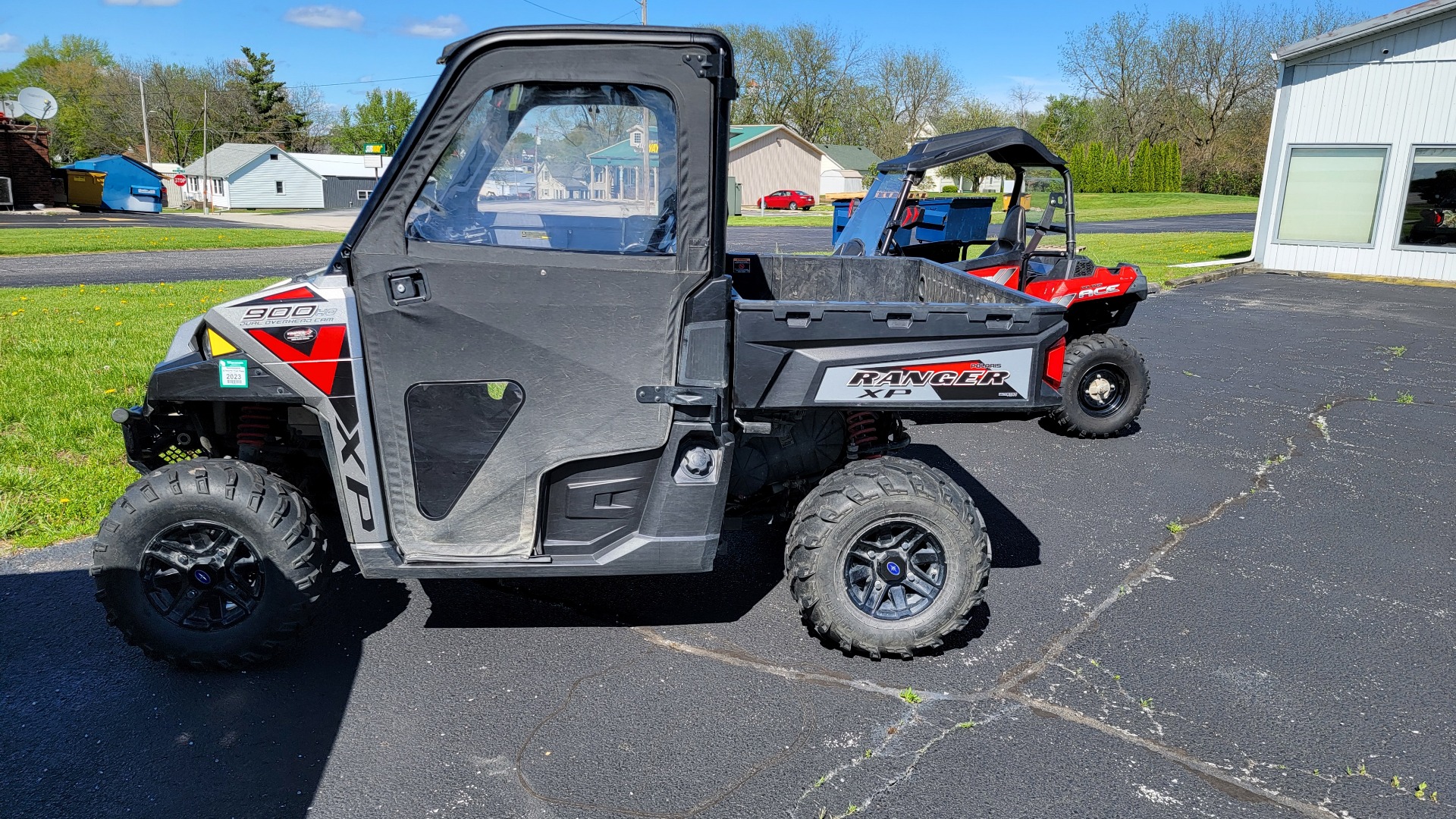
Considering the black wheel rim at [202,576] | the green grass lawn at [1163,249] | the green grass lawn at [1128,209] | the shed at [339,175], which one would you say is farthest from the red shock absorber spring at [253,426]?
the shed at [339,175]

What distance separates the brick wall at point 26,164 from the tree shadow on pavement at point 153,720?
2026 inches

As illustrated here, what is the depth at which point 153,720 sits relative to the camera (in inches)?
131

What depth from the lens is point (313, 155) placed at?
67.2m

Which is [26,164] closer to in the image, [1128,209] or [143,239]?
[143,239]

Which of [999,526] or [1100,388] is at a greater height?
[1100,388]

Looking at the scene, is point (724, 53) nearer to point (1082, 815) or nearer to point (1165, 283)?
point (1082, 815)

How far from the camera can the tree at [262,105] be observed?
76750 millimetres

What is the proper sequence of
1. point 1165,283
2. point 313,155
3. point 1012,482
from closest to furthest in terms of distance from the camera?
1. point 1012,482
2. point 1165,283
3. point 313,155

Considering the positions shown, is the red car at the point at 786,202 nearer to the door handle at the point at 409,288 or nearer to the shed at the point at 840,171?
the shed at the point at 840,171

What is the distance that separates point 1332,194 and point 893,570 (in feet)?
60.9

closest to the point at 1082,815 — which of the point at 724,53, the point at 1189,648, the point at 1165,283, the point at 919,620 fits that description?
the point at 919,620

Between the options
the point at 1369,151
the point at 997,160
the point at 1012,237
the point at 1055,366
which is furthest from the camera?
the point at 1369,151

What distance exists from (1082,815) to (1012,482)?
3.50 meters

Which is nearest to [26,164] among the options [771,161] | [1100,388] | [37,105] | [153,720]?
[37,105]
